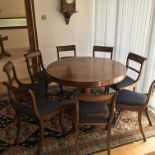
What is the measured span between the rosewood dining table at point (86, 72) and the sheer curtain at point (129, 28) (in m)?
0.55

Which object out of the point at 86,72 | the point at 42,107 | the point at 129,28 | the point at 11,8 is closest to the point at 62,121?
the point at 42,107

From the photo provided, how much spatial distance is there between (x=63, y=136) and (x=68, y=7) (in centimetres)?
239

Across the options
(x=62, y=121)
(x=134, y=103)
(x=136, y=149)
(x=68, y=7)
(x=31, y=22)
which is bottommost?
(x=136, y=149)

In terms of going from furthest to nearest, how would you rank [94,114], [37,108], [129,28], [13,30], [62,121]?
[13,30]
[129,28]
[62,121]
[37,108]
[94,114]

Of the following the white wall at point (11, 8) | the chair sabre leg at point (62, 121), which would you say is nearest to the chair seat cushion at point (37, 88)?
the chair sabre leg at point (62, 121)

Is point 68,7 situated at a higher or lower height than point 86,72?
higher

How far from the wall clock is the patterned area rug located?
2.02 metres

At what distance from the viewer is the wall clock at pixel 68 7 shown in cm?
366

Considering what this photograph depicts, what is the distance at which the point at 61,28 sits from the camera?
12.7ft

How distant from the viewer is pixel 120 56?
360 centimetres

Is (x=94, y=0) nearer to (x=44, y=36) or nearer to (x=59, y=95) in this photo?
(x=44, y=36)

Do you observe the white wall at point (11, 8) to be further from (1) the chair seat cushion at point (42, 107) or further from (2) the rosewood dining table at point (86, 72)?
(1) the chair seat cushion at point (42, 107)

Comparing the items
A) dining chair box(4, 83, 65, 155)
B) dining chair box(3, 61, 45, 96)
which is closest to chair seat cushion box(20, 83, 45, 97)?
dining chair box(3, 61, 45, 96)

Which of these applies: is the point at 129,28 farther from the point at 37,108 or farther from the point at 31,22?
the point at 37,108
